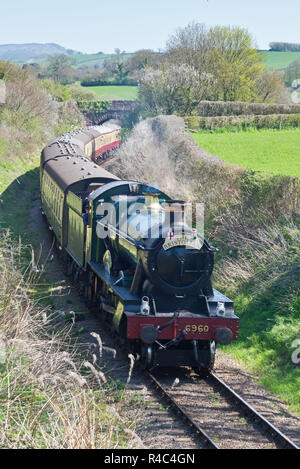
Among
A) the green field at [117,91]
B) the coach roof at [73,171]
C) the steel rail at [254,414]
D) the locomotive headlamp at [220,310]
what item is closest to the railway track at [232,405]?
the steel rail at [254,414]

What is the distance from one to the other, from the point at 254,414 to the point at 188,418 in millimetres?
1105

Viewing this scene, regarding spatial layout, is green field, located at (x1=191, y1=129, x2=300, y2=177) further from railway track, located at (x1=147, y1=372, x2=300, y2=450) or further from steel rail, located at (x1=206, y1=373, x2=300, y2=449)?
railway track, located at (x1=147, y1=372, x2=300, y2=450)

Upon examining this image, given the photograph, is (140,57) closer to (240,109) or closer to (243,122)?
(240,109)

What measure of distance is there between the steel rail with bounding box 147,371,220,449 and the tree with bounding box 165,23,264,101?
3735 cm

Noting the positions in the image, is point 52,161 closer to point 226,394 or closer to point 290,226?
point 290,226

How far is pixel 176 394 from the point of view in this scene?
400 inches

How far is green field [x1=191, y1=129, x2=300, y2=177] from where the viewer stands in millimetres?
19219

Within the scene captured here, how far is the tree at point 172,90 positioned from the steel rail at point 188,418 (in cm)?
2988

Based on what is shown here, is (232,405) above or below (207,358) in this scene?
below

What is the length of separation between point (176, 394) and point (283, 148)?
15991 millimetres

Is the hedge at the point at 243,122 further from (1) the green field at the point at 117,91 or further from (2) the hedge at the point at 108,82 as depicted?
(2) the hedge at the point at 108,82

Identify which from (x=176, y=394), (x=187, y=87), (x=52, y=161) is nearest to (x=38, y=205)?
(x=52, y=161)

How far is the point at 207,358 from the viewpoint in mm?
10953

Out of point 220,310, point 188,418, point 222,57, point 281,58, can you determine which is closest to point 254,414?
point 188,418
